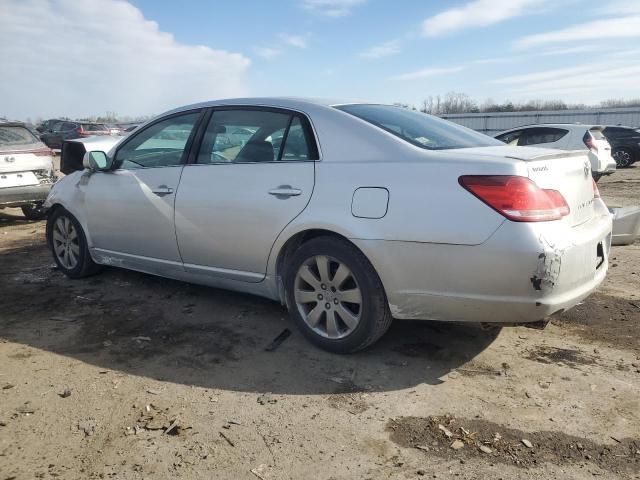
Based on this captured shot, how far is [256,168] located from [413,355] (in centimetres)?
166

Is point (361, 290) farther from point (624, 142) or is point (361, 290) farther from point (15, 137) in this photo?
point (624, 142)

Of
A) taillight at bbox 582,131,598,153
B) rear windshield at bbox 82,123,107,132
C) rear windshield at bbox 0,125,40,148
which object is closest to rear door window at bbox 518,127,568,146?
taillight at bbox 582,131,598,153

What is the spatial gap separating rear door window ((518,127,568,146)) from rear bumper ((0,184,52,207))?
10.1 m

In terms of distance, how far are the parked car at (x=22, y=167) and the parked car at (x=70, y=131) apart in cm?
1603

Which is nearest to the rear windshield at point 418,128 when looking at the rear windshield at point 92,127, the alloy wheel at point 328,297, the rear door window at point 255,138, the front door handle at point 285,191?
the rear door window at point 255,138

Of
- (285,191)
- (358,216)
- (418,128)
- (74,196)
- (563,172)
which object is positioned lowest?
(74,196)

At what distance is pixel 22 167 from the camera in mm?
8266

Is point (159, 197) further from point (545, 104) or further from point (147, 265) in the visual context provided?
point (545, 104)

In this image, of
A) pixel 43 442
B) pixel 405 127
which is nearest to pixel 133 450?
pixel 43 442

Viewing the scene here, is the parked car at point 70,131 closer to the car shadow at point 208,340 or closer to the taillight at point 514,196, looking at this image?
the car shadow at point 208,340

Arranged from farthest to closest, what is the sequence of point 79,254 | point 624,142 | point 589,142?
point 624,142 < point 589,142 < point 79,254

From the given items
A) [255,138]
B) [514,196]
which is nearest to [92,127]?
[255,138]

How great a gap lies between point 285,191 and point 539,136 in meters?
10.8

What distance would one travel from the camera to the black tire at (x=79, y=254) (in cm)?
521
